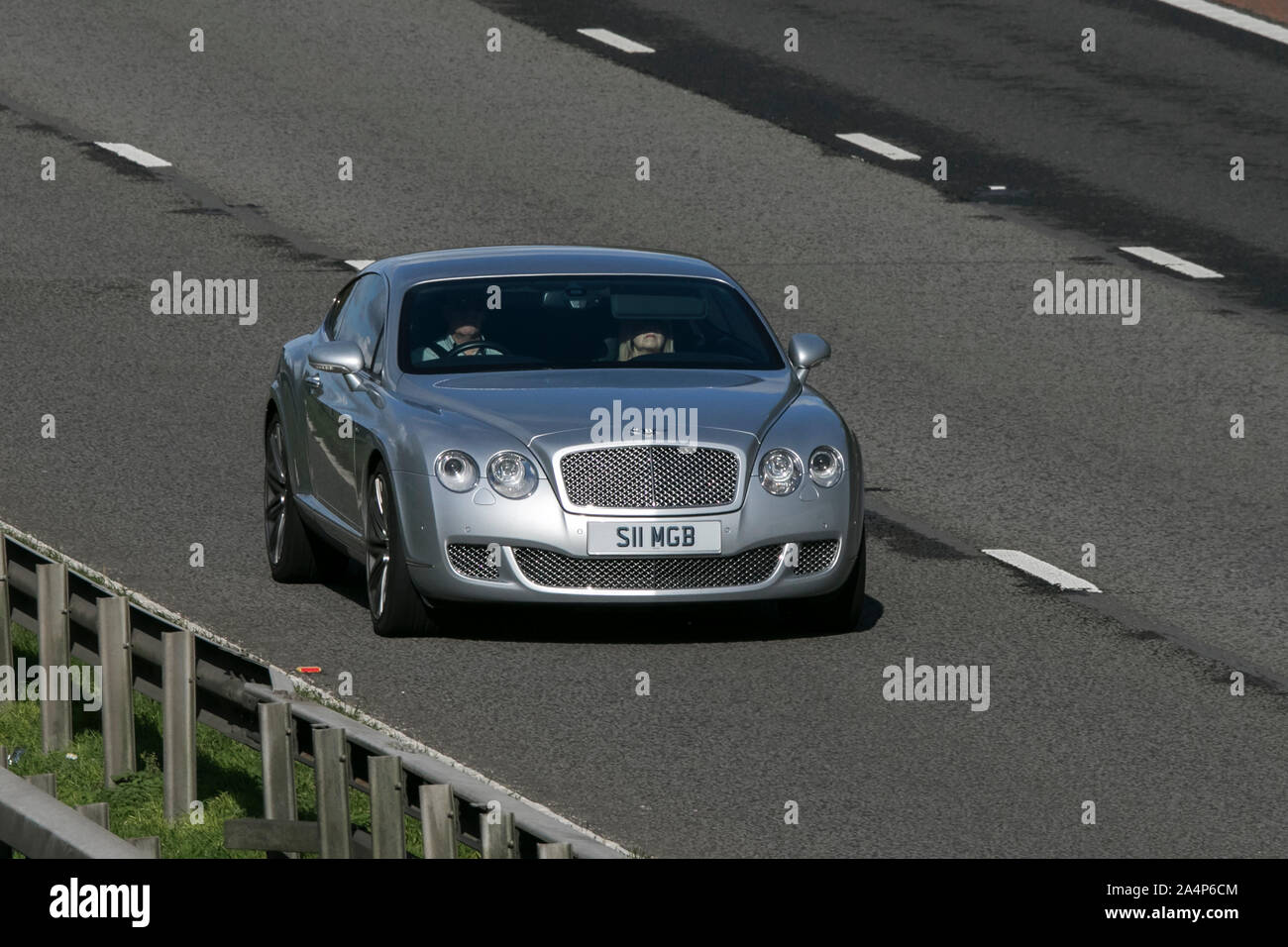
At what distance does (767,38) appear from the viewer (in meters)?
26.9

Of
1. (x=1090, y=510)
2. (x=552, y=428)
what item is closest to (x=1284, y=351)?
(x=1090, y=510)

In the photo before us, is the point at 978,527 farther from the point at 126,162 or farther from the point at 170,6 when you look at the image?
the point at 170,6

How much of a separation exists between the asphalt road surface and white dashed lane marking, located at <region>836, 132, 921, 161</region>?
0.45ft

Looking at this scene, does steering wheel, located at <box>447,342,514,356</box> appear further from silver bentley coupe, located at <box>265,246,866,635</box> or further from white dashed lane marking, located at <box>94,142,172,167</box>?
white dashed lane marking, located at <box>94,142,172,167</box>

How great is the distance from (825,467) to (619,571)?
3.43 ft

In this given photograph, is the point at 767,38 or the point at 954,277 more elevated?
the point at 767,38

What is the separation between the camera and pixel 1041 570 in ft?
42.2

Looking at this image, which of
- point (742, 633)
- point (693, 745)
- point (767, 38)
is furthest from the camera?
point (767, 38)

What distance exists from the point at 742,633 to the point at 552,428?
1.35 m

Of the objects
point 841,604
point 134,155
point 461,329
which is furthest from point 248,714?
point 134,155

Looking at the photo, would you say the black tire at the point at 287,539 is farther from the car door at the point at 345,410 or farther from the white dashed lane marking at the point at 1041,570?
the white dashed lane marking at the point at 1041,570

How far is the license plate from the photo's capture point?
10828 millimetres

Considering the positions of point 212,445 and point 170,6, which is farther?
point 170,6

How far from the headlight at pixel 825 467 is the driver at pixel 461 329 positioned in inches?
68.6
